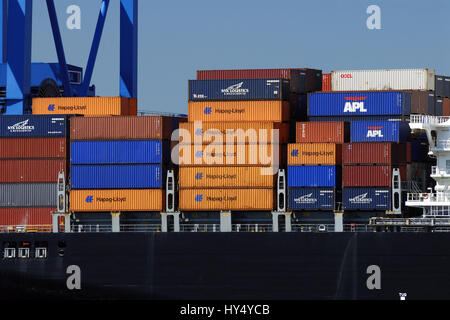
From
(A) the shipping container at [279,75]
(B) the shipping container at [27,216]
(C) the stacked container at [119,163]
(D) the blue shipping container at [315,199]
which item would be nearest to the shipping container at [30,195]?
(B) the shipping container at [27,216]

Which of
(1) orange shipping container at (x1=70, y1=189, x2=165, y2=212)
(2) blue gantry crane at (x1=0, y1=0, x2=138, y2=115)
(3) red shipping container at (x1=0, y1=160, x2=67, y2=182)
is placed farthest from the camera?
(2) blue gantry crane at (x1=0, y1=0, x2=138, y2=115)

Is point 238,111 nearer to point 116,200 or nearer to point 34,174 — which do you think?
point 116,200

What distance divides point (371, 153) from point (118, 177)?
13.7 meters

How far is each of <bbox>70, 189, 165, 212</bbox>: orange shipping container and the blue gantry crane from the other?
846 centimetres

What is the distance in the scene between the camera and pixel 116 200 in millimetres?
63125

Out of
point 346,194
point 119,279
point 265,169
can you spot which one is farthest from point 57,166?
point 346,194

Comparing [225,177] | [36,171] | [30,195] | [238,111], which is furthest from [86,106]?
[225,177]

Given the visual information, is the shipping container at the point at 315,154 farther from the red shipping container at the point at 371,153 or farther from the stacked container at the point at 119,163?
the stacked container at the point at 119,163

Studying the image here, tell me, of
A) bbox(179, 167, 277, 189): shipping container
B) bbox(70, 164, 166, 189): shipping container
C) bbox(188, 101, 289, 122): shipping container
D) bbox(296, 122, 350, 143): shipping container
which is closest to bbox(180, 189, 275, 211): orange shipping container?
bbox(179, 167, 277, 189): shipping container

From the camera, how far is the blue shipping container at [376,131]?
62031 millimetres

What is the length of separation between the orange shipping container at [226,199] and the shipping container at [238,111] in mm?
4156

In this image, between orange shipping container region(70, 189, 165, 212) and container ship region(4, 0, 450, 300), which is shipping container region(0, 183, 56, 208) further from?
orange shipping container region(70, 189, 165, 212)

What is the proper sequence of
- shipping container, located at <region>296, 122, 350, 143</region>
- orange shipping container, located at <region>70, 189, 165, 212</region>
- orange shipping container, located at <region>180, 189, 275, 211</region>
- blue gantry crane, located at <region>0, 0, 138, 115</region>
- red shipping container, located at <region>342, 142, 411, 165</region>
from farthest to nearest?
1. blue gantry crane, located at <region>0, 0, 138, 115</region>
2. orange shipping container, located at <region>70, 189, 165, 212</region>
3. shipping container, located at <region>296, 122, 350, 143</region>
4. orange shipping container, located at <region>180, 189, 275, 211</region>
5. red shipping container, located at <region>342, 142, 411, 165</region>

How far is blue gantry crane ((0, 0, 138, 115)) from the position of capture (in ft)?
227
